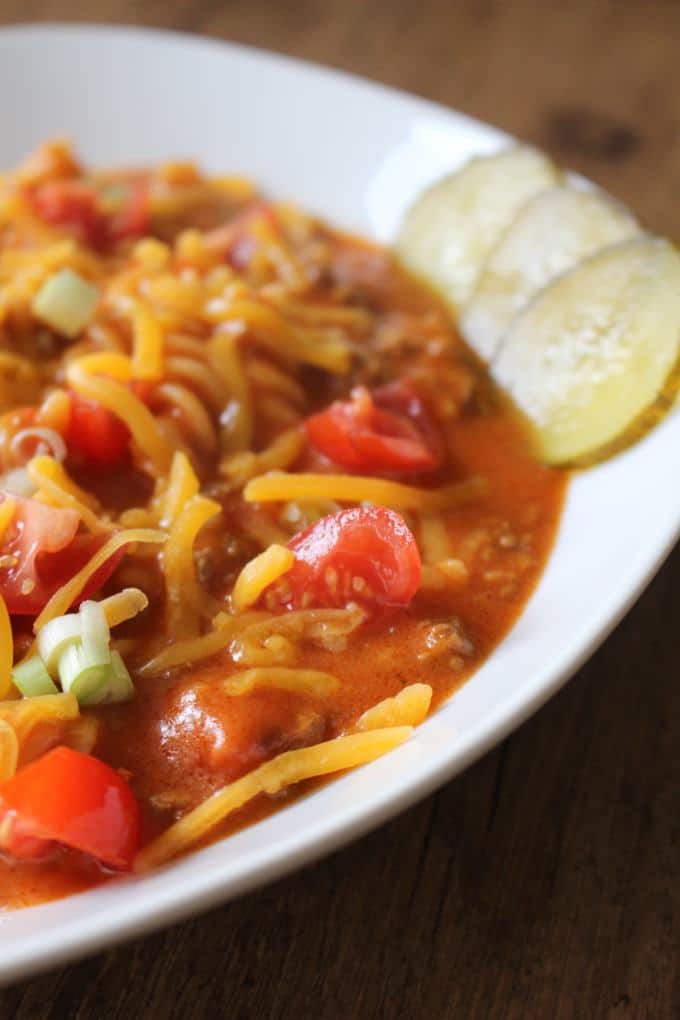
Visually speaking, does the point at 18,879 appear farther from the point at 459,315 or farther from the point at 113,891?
the point at 459,315

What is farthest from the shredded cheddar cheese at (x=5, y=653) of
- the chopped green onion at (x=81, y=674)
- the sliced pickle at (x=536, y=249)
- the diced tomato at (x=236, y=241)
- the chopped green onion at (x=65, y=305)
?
the diced tomato at (x=236, y=241)

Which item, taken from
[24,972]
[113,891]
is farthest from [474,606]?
[24,972]

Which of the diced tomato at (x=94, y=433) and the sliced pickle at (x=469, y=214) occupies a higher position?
the sliced pickle at (x=469, y=214)

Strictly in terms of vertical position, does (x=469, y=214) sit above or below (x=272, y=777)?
above

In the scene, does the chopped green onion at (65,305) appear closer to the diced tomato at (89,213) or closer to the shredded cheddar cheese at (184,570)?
the diced tomato at (89,213)

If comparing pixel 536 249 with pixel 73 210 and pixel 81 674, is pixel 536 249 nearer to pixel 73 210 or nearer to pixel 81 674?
pixel 73 210

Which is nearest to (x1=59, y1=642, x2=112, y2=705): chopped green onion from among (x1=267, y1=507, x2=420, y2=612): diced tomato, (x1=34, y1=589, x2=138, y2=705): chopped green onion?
(x1=34, y1=589, x2=138, y2=705): chopped green onion

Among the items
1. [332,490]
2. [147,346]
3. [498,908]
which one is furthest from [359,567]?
[147,346]
